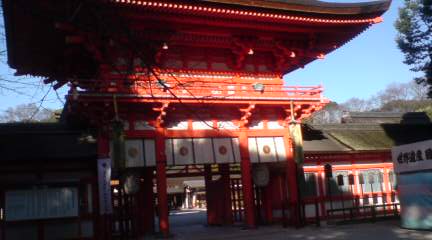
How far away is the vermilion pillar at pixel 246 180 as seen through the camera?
17.4 meters

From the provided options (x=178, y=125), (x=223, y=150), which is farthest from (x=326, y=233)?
(x=178, y=125)

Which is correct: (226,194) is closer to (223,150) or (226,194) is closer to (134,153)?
(223,150)

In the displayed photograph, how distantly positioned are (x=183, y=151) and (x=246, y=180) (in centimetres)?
276

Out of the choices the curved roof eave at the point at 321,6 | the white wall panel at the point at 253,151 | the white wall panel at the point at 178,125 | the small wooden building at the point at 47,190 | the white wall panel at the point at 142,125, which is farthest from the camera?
the white wall panel at the point at 253,151

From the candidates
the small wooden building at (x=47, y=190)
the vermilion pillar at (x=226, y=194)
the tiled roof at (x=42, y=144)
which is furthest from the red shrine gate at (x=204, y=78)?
the vermilion pillar at (x=226, y=194)

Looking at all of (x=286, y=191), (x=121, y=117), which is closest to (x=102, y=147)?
(x=121, y=117)

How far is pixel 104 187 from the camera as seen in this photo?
1534cm

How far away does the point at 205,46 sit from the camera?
692 inches

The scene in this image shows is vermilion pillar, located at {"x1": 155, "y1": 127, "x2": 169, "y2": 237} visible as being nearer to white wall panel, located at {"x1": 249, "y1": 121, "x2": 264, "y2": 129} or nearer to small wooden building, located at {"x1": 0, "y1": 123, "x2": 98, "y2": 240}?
small wooden building, located at {"x1": 0, "y1": 123, "x2": 98, "y2": 240}

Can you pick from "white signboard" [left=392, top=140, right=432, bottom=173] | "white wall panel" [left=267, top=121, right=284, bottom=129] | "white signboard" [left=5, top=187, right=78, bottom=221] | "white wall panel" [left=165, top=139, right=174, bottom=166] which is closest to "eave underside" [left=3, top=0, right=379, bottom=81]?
"white wall panel" [left=267, top=121, right=284, bottom=129]

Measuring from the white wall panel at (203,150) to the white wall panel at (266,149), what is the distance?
212 cm

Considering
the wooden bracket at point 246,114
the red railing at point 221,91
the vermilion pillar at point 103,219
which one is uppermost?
the red railing at point 221,91

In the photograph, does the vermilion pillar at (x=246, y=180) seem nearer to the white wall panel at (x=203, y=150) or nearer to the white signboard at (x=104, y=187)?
the white wall panel at (x=203, y=150)

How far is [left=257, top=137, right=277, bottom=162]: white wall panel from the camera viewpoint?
59.5 feet
